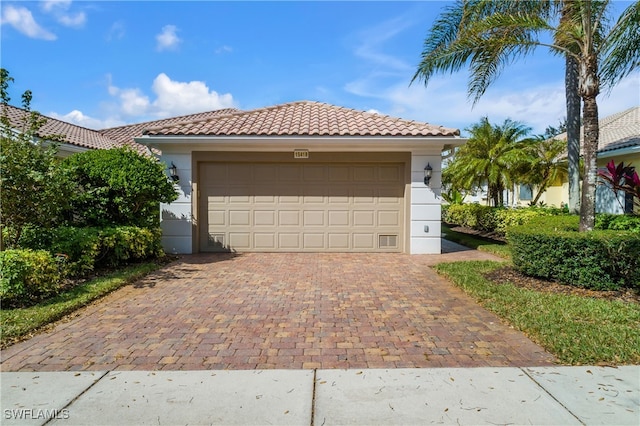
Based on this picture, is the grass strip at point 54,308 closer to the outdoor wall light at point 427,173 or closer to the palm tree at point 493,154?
the outdoor wall light at point 427,173

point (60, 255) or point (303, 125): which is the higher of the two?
point (303, 125)

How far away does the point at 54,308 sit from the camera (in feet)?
16.4

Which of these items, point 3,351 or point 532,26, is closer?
point 3,351

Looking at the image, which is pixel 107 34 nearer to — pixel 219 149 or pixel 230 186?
pixel 219 149

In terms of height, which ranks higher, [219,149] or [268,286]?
[219,149]

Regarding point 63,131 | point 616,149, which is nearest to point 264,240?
point 63,131

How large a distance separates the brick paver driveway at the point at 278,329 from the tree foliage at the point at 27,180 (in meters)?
1.95

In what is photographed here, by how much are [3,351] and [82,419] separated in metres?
1.91

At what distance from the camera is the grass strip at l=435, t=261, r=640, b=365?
364cm

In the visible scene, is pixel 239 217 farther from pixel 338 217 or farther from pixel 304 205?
pixel 338 217

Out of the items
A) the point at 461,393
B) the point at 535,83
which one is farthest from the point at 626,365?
the point at 535,83

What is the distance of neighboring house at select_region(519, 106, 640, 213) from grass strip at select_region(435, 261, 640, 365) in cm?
488

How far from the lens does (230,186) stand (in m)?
10.3

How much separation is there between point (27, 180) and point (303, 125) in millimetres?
6427
